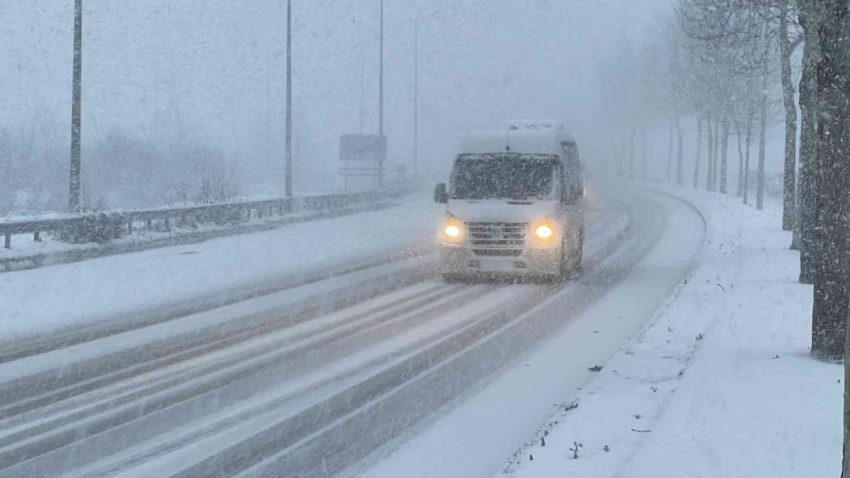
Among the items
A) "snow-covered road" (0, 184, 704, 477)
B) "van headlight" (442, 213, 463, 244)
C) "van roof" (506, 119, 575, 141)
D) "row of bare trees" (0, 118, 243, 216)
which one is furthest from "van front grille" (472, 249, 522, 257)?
"row of bare trees" (0, 118, 243, 216)

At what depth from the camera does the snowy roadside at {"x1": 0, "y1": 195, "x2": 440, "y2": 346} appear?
14.2 metres

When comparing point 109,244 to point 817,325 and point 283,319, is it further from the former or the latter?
point 817,325

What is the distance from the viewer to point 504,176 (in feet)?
59.4

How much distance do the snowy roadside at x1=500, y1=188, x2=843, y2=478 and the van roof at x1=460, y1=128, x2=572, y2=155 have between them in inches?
222

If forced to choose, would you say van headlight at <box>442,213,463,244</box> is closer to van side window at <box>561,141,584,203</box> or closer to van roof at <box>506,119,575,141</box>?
van side window at <box>561,141,584,203</box>

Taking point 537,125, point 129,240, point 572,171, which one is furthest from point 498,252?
point 129,240

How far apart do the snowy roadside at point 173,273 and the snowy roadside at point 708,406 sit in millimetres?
7376

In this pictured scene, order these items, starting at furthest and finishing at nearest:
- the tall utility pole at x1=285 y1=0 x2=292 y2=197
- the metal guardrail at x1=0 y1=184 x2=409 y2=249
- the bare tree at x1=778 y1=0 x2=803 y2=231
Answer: the tall utility pole at x1=285 y1=0 x2=292 y2=197, the bare tree at x1=778 y1=0 x2=803 y2=231, the metal guardrail at x1=0 y1=184 x2=409 y2=249

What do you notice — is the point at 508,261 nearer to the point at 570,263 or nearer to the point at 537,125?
the point at 570,263

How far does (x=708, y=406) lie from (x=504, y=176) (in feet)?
36.1

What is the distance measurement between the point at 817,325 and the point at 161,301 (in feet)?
32.1

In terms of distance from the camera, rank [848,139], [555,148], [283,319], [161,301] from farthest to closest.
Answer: [555,148] < [161,301] < [283,319] < [848,139]

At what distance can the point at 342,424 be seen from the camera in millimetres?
7688

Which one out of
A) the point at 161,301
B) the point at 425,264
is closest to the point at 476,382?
the point at 161,301
